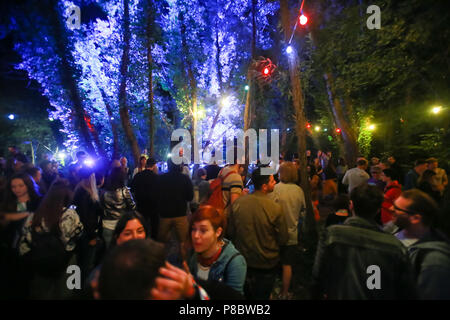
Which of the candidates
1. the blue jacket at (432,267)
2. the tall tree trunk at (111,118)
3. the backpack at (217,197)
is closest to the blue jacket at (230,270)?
the blue jacket at (432,267)

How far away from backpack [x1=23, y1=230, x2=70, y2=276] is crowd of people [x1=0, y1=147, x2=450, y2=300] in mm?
11

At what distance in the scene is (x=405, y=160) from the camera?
496 inches

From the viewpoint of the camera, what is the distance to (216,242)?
2.33 metres

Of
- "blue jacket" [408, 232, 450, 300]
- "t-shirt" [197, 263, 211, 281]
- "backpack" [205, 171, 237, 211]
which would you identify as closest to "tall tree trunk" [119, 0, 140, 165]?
"backpack" [205, 171, 237, 211]

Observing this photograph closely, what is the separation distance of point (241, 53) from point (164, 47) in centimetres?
545

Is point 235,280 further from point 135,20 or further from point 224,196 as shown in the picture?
point 135,20

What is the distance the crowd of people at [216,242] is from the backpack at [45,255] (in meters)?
0.01

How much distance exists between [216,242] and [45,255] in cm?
209

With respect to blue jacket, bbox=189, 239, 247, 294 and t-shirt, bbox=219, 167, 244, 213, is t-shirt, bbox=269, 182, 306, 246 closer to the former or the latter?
t-shirt, bbox=219, 167, 244, 213

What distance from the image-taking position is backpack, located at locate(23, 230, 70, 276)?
2.81 metres

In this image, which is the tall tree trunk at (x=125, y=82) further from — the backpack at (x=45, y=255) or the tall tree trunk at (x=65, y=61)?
the backpack at (x=45, y=255)

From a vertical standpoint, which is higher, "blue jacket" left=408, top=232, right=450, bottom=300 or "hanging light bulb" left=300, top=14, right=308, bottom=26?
"hanging light bulb" left=300, top=14, right=308, bottom=26

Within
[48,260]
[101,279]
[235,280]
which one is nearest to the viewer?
[101,279]
